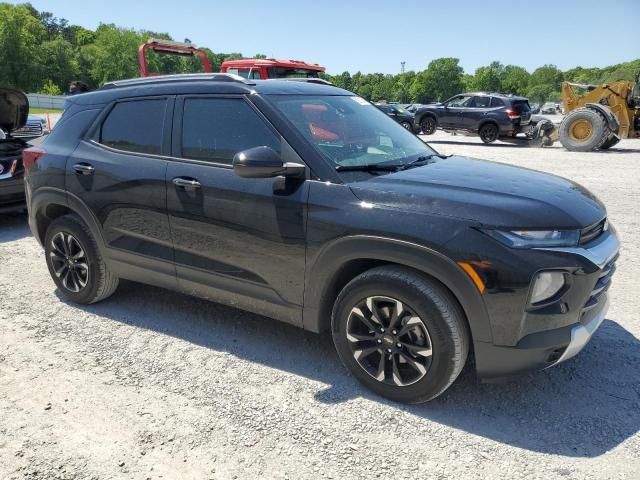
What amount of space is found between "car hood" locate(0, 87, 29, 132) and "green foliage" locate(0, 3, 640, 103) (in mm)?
43596

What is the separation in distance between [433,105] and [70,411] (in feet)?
64.7

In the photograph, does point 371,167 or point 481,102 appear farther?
point 481,102

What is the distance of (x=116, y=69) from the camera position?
88375 millimetres

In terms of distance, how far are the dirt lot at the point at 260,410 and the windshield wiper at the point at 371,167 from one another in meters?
1.30

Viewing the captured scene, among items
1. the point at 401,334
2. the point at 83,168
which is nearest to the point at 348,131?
the point at 401,334

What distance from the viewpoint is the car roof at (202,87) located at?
11.6 ft

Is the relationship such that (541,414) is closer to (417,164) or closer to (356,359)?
(356,359)

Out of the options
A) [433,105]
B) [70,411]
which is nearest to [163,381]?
[70,411]

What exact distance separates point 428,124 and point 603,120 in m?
6.98

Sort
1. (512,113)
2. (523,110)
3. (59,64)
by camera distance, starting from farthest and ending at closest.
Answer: (59,64), (523,110), (512,113)

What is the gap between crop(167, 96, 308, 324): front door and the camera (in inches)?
125

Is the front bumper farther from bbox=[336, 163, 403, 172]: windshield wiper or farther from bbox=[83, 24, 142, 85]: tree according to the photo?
bbox=[83, 24, 142, 85]: tree

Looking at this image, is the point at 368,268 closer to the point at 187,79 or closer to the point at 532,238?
the point at 532,238

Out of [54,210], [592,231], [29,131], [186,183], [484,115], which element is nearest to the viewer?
[592,231]
